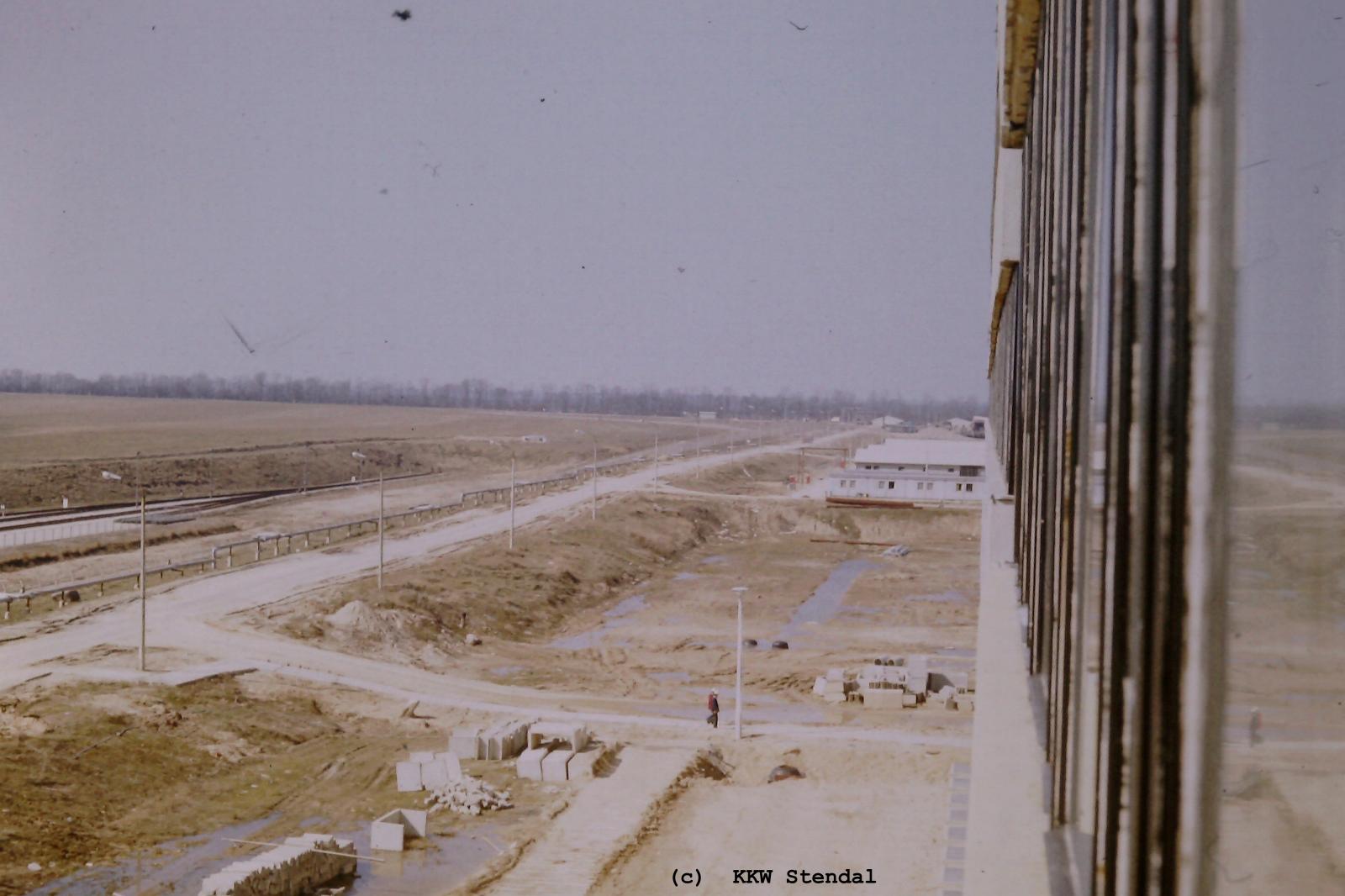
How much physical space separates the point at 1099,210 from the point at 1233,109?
1.19 meters

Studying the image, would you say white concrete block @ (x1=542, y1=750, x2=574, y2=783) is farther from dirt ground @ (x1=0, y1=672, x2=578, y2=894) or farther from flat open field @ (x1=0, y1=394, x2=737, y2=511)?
flat open field @ (x1=0, y1=394, x2=737, y2=511)

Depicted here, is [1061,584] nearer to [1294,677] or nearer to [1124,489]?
[1124,489]

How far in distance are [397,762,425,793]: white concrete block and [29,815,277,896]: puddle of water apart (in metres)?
3.12

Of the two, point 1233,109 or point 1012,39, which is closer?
point 1233,109

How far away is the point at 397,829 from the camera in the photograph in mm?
18953

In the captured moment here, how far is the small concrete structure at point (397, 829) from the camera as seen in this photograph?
1891 cm

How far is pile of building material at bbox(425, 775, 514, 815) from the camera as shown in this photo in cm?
2084

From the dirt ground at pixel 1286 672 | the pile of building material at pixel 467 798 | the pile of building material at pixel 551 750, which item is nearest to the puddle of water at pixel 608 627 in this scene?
the pile of building material at pixel 551 750

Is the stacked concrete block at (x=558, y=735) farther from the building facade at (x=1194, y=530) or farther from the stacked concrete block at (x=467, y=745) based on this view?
the building facade at (x=1194, y=530)

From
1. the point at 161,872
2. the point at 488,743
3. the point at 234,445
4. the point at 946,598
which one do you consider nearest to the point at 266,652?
the point at 488,743

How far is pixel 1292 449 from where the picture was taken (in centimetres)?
116

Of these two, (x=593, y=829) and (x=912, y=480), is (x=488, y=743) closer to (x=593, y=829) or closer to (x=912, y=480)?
(x=593, y=829)

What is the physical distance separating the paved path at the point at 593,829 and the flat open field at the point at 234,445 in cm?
5361

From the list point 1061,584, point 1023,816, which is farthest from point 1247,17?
point 1023,816
